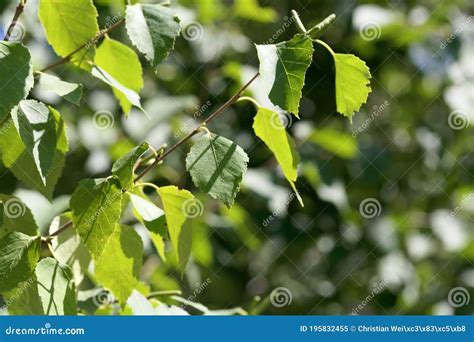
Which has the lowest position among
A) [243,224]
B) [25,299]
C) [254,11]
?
[243,224]

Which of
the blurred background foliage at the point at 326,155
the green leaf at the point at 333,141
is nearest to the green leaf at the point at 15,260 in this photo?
the blurred background foliage at the point at 326,155

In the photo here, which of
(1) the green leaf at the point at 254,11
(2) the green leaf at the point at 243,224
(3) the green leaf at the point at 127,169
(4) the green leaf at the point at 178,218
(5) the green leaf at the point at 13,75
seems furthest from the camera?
(1) the green leaf at the point at 254,11

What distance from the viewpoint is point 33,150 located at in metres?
1.25

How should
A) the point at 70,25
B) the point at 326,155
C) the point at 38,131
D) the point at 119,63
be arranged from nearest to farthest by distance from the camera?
the point at 38,131 < the point at 70,25 < the point at 119,63 < the point at 326,155

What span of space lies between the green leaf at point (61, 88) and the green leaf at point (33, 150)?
3 cm

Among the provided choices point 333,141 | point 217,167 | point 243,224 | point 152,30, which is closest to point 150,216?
point 217,167

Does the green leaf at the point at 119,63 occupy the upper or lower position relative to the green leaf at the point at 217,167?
lower

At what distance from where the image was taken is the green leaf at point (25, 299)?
1310 mm

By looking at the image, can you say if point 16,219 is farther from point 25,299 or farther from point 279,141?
point 279,141

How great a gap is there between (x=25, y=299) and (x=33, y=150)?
0.78 feet

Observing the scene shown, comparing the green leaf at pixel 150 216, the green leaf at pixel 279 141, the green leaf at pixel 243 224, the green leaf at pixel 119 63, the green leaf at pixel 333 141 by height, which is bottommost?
the green leaf at pixel 243 224

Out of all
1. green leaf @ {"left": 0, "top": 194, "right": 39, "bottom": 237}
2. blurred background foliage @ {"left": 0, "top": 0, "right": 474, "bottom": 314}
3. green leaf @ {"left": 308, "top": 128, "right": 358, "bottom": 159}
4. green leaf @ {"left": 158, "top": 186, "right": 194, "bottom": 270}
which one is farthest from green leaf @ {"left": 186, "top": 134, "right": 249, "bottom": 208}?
green leaf @ {"left": 308, "top": 128, "right": 358, "bottom": 159}

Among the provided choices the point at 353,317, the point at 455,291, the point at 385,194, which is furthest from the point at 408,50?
the point at 353,317

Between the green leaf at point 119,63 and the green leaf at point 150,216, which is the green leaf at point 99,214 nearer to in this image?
the green leaf at point 150,216
